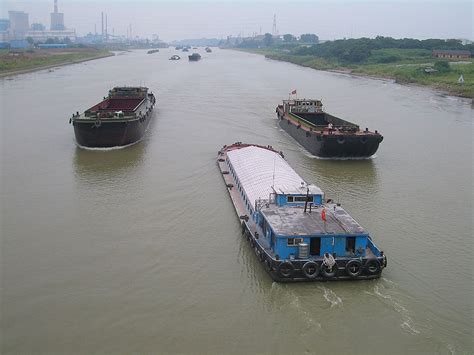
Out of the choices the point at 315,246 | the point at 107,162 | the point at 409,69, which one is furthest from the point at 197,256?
the point at 409,69

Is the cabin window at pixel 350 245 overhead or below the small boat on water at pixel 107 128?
below

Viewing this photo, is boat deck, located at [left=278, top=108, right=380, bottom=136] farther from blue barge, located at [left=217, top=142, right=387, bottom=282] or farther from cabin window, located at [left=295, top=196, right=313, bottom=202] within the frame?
cabin window, located at [left=295, top=196, right=313, bottom=202]

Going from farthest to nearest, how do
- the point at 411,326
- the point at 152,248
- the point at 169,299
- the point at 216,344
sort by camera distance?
1. the point at 152,248
2. the point at 169,299
3. the point at 411,326
4. the point at 216,344

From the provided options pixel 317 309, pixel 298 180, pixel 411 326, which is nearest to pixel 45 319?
pixel 317 309

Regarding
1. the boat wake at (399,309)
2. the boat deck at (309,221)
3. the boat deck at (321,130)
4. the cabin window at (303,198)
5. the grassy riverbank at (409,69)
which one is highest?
the grassy riverbank at (409,69)

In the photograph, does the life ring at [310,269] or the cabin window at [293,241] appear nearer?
the life ring at [310,269]

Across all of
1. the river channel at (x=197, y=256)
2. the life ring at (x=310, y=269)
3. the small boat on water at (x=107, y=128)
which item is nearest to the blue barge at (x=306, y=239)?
the life ring at (x=310, y=269)

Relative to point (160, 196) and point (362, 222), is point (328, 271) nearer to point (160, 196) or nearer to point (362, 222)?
point (362, 222)

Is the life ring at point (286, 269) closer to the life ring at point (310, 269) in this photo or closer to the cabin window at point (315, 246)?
the life ring at point (310, 269)

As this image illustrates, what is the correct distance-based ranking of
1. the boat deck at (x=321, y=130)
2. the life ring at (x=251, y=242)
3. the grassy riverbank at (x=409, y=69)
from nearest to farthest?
the life ring at (x=251, y=242)
the boat deck at (x=321, y=130)
the grassy riverbank at (x=409, y=69)
